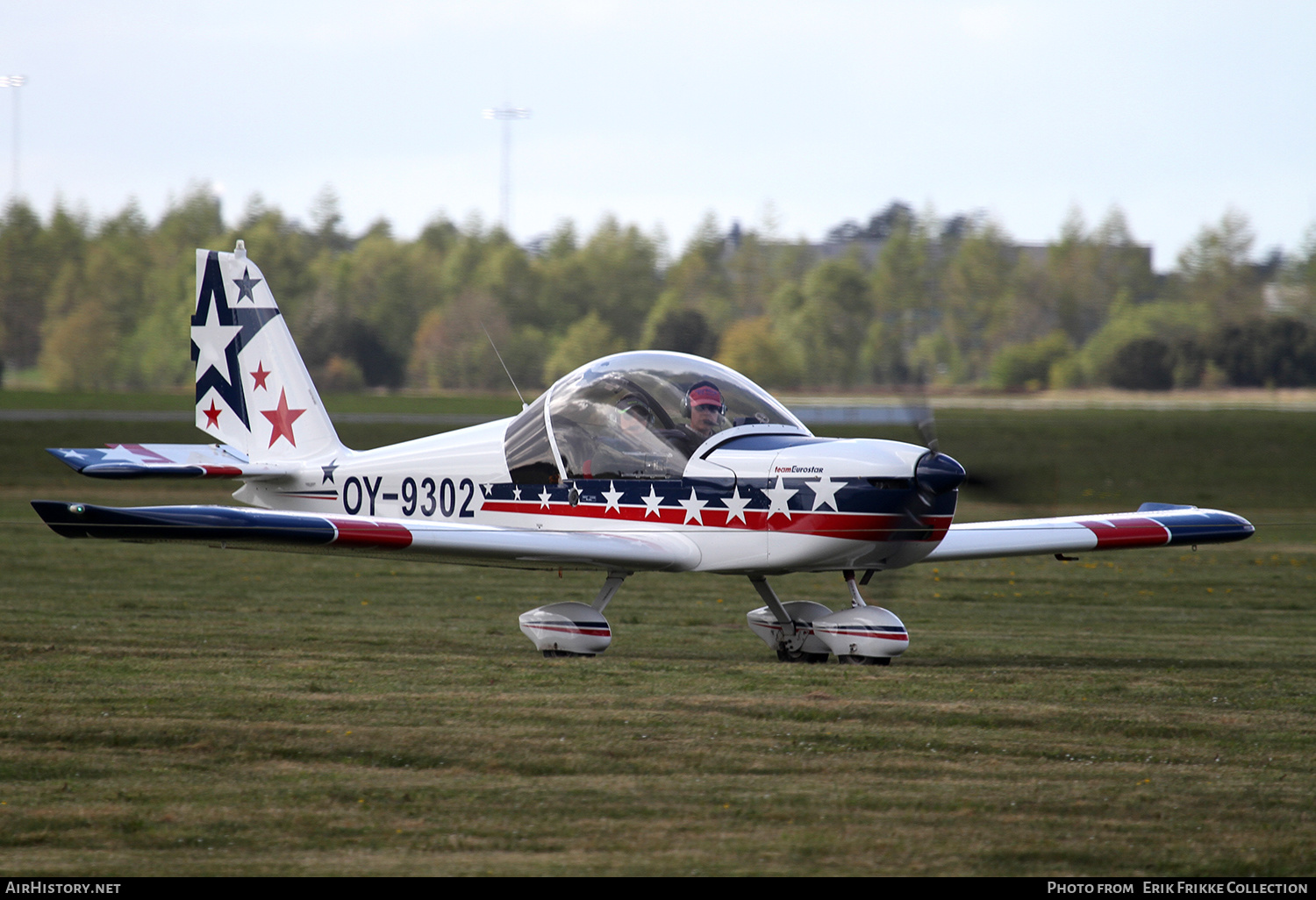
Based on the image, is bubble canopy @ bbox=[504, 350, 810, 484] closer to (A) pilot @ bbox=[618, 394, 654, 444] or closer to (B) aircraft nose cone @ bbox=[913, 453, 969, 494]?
(A) pilot @ bbox=[618, 394, 654, 444]

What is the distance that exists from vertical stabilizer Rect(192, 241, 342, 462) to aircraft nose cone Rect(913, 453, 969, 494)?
20.4 feet

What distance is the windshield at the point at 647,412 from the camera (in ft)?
34.8

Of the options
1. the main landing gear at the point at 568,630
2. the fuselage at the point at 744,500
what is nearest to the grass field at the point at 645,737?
the main landing gear at the point at 568,630

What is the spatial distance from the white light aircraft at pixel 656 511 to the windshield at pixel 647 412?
0.01m

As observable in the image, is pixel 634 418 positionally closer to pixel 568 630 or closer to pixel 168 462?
pixel 568 630

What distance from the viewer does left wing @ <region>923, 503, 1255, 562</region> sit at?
11.6 meters

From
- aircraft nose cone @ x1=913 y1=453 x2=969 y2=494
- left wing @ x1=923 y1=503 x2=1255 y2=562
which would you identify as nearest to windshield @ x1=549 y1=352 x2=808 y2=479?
aircraft nose cone @ x1=913 y1=453 x2=969 y2=494

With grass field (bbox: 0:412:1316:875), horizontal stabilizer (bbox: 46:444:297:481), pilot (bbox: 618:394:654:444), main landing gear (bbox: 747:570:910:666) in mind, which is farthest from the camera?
horizontal stabilizer (bbox: 46:444:297:481)

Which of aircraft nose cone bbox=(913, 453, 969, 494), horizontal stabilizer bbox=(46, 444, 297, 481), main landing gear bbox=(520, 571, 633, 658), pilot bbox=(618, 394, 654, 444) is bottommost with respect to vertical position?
main landing gear bbox=(520, 571, 633, 658)

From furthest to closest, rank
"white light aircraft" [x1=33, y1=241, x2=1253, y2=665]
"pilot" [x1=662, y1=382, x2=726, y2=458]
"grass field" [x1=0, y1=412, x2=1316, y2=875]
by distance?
"pilot" [x1=662, y1=382, x2=726, y2=458] → "white light aircraft" [x1=33, y1=241, x2=1253, y2=665] → "grass field" [x1=0, y1=412, x2=1316, y2=875]

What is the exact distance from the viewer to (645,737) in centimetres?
802

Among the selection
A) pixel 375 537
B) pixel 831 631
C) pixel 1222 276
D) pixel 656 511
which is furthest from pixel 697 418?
pixel 1222 276

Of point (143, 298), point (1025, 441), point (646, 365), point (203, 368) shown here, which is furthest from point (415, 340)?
point (646, 365)

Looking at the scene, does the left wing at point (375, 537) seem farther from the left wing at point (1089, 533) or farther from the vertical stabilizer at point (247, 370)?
the vertical stabilizer at point (247, 370)
